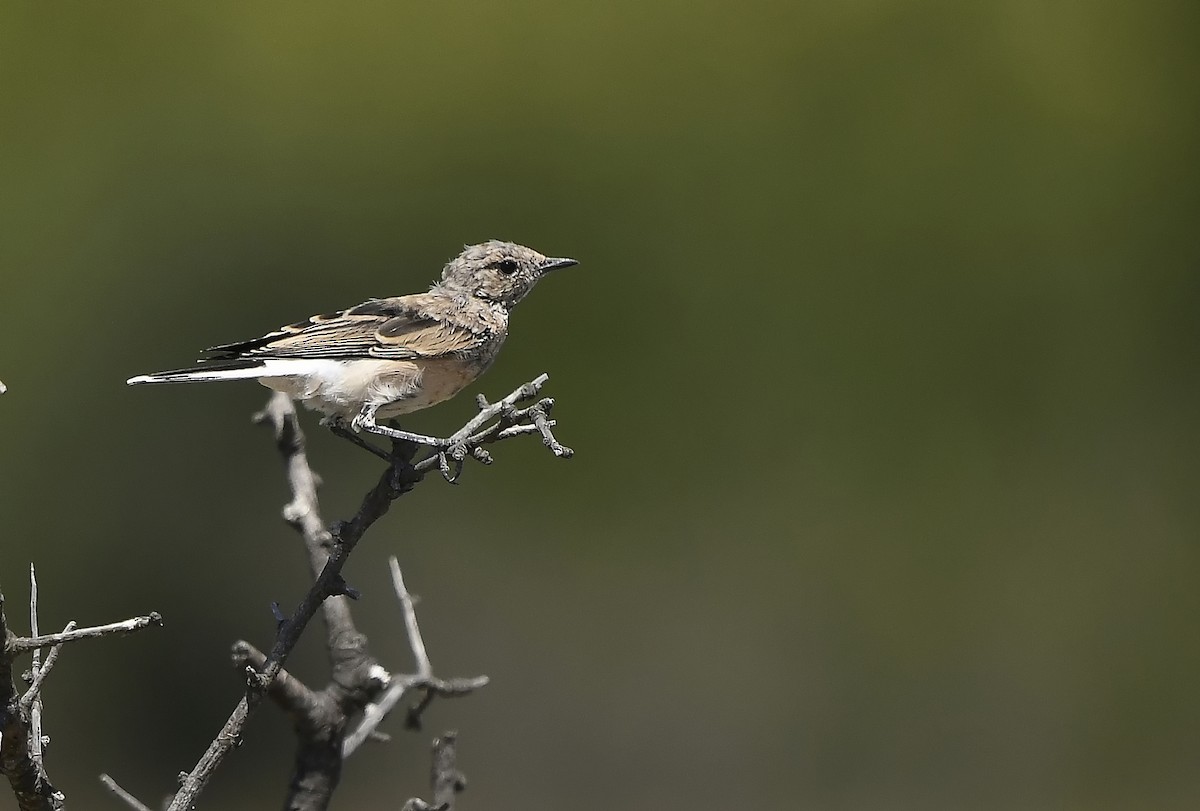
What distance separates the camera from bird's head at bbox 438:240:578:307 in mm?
2695

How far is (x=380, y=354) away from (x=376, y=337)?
8cm

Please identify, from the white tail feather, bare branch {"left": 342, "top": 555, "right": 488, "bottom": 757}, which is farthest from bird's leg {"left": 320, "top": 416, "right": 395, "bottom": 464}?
bare branch {"left": 342, "top": 555, "right": 488, "bottom": 757}

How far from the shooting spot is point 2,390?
1206 mm

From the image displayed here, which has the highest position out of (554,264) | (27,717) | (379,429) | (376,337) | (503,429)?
(554,264)

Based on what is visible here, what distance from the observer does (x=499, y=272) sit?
270 cm

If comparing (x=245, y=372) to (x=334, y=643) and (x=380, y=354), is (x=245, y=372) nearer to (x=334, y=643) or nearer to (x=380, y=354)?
(x=380, y=354)

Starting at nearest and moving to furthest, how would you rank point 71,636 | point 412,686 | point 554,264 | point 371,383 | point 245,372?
point 71,636 < point 412,686 < point 245,372 < point 371,383 < point 554,264

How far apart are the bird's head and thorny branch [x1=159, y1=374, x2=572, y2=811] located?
50cm

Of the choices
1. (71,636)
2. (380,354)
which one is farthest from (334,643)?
(71,636)

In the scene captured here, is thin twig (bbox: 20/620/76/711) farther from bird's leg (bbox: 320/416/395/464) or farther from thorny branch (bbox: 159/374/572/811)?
bird's leg (bbox: 320/416/395/464)

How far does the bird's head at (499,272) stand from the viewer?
8.84 ft

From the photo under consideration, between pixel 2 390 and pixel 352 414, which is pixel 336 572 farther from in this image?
pixel 352 414

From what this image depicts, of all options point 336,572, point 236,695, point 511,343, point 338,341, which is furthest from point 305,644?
point 336,572

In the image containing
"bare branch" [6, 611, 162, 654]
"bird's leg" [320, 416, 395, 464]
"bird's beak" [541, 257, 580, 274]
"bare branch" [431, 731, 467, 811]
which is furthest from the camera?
"bird's beak" [541, 257, 580, 274]
